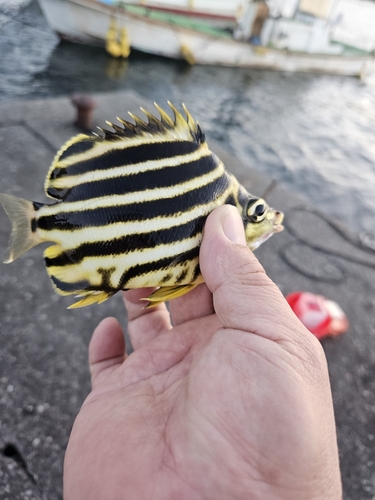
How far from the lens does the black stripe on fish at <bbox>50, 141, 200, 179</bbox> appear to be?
1.86 m

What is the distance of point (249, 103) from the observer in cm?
1598

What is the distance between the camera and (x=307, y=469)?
1.45 m

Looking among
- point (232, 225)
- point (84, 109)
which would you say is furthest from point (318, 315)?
point (84, 109)

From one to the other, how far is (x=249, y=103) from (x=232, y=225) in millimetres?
15519

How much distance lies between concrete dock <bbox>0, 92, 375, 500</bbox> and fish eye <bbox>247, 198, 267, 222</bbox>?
2041mm

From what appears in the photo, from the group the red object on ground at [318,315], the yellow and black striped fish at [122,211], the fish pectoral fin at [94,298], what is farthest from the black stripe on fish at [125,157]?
the red object on ground at [318,315]

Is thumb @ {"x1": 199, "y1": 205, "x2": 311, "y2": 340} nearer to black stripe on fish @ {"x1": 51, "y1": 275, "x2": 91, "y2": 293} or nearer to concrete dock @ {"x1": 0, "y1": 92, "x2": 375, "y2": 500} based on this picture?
black stripe on fish @ {"x1": 51, "y1": 275, "x2": 91, "y2": 293}

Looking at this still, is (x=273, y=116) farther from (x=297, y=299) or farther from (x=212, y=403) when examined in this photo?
(x=212, y=403)

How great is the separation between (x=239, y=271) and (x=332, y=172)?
10938 mm

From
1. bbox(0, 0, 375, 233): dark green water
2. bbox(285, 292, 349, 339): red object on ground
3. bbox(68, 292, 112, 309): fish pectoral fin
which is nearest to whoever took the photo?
bbox(68, 292, 112, 309): fish pectoral fin

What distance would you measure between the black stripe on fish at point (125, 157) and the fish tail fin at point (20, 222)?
21 cm

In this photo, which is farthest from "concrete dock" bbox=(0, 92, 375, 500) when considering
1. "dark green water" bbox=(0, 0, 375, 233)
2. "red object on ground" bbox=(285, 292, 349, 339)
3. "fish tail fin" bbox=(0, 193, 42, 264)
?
"dark green water" bbox=(0, 0, 375, 233)

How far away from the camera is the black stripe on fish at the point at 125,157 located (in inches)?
73.1

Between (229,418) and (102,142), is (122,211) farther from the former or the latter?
(229,418)
